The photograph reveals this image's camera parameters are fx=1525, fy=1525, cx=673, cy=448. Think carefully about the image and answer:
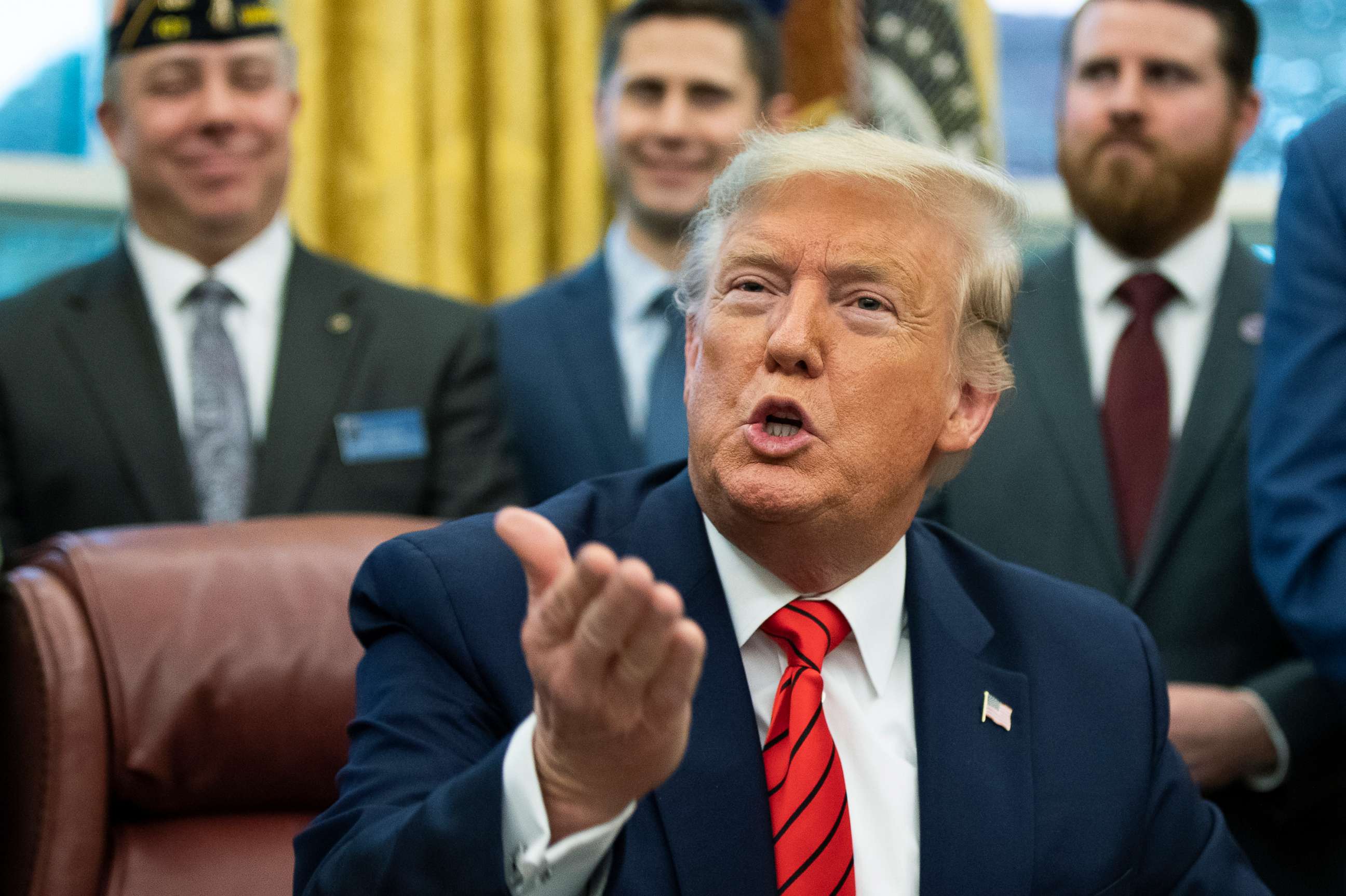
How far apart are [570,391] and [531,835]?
5.35 ft

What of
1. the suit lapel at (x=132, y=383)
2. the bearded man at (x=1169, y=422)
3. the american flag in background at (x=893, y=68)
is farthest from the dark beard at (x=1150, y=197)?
the suit lapel at (x=132, y=383)

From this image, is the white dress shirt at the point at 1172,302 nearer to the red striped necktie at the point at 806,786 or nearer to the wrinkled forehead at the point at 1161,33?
the wrinkled forehead at the point at 1161,33

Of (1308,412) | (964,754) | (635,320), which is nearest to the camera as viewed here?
(964,754)

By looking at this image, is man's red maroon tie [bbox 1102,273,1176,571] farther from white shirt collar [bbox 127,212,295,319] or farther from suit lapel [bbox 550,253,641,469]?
white shirt collar [bbox 127,212,295,319]

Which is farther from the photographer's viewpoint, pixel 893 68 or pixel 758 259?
pixel 893 68

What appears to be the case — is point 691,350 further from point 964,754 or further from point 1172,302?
point 1172,302

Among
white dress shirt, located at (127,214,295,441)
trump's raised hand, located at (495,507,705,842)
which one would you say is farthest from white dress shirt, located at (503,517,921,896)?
white dress shirt, located at (127,214,295,441)

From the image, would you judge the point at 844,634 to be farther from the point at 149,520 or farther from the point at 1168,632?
the point at 149,520

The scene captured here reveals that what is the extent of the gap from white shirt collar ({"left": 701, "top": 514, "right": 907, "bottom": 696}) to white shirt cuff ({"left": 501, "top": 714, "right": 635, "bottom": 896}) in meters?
0.35

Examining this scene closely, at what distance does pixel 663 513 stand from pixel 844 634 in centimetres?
21

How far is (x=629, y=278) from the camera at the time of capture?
9.40ft

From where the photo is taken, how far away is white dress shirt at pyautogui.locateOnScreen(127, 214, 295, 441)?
2525mm

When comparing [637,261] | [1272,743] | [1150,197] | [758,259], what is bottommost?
[1272,743]

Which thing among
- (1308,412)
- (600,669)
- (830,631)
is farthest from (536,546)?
(1308,412)
